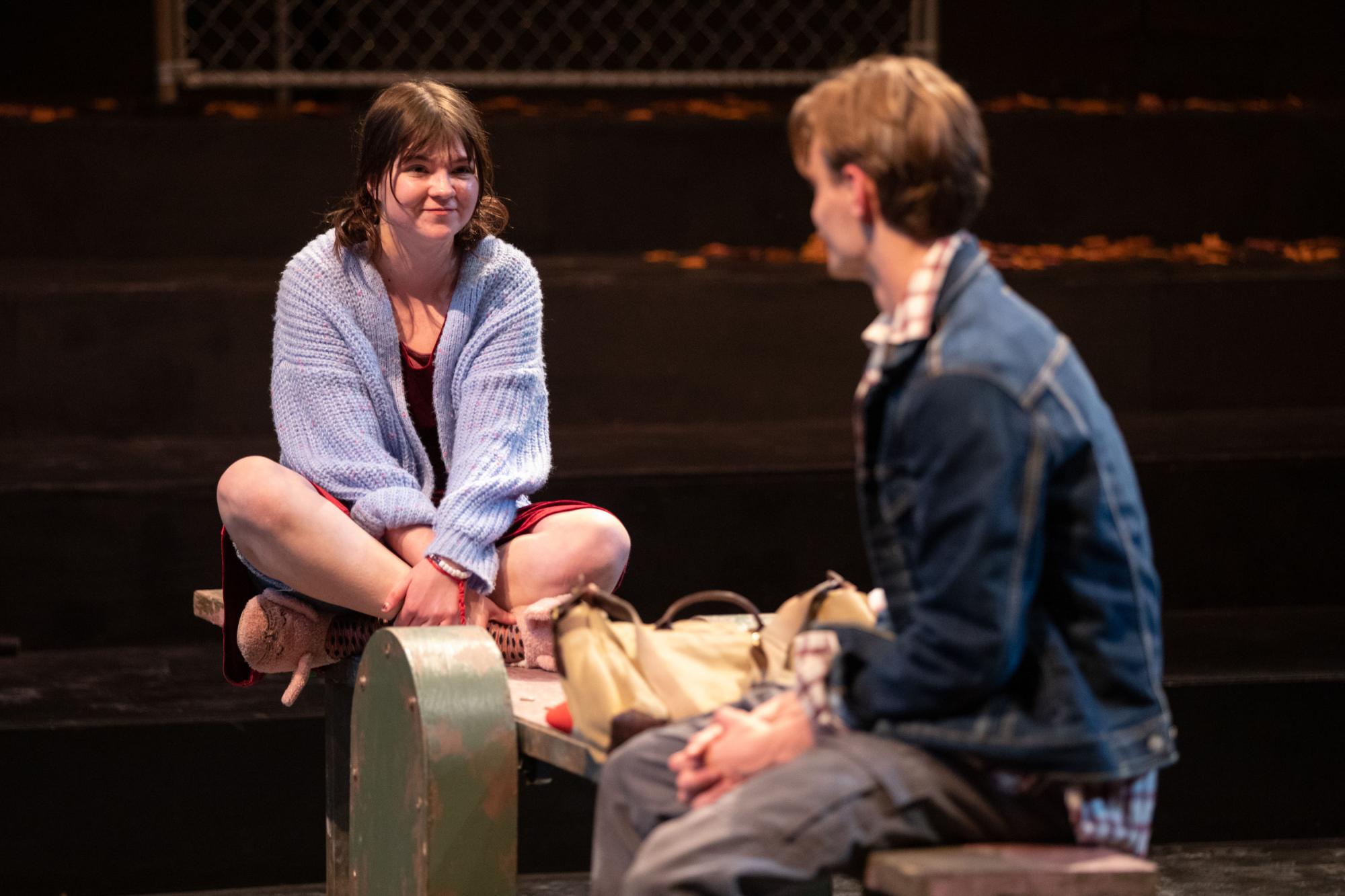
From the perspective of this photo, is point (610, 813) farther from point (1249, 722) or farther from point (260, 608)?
point (1249, 722)

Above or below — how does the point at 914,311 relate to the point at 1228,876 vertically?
above

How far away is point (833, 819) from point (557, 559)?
1.06 meters

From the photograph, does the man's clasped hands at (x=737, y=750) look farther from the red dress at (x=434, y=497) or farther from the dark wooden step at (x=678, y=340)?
the dark wooden step at (x=678, y=340)

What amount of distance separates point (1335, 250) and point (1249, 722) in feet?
6.69

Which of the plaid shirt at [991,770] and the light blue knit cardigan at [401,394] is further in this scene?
the light blue knit cardigan at [401,394]

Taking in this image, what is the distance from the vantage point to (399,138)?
8.30 feet

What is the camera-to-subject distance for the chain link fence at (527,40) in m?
4.84

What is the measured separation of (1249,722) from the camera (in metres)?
3.22

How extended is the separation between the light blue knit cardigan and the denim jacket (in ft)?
3.36

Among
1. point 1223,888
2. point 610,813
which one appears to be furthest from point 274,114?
point 610,813

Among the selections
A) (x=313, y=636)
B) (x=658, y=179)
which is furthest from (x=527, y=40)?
(x=313, y=636)

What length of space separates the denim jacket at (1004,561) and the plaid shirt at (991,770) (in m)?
0.01

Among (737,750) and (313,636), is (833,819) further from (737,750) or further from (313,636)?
(313,636)

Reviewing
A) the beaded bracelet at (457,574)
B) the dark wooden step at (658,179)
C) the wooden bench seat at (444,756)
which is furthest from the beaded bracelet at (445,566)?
the dark wooden step at (658,179)
